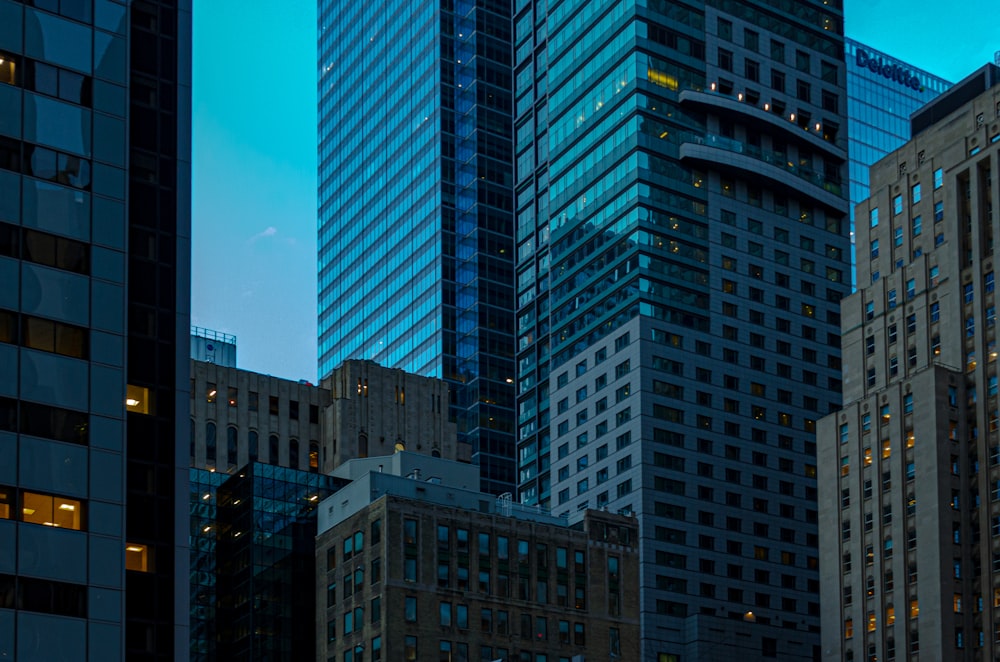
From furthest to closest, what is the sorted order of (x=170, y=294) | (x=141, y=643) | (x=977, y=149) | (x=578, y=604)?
(x=977, y=149) < (x=578, y=604) < (x=170, y=294) < (x=141, y=643)

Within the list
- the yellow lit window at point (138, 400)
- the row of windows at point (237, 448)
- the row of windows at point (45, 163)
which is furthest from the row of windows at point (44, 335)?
the row of windows at point (237, 448)

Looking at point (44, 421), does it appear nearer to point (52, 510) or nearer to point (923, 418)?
point (52, 510)

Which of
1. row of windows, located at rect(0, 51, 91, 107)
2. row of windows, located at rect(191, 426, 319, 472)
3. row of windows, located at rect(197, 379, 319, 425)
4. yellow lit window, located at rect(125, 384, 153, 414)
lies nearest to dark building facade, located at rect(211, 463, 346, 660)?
row of windows, located at rect(191, 426, 319, 472)

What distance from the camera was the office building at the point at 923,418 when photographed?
162625 mm

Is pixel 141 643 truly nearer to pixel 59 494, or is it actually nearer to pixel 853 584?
pixel 59 494

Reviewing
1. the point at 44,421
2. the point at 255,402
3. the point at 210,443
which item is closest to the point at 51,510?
the point at 44,421

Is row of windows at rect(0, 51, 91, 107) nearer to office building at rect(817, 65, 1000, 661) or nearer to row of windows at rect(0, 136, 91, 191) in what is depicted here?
row of windows at rect(0, 136, 91, 191)

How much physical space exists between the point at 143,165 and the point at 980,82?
378 ft

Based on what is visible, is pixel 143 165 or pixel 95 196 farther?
pixel 143 165

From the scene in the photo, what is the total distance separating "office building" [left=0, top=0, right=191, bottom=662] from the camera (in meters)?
75.9

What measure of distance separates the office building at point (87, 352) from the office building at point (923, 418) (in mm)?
93578

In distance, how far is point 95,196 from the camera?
8344cm

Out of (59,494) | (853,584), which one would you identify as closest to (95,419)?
(59,494)

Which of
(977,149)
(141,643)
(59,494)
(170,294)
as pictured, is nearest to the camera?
(59,494)
